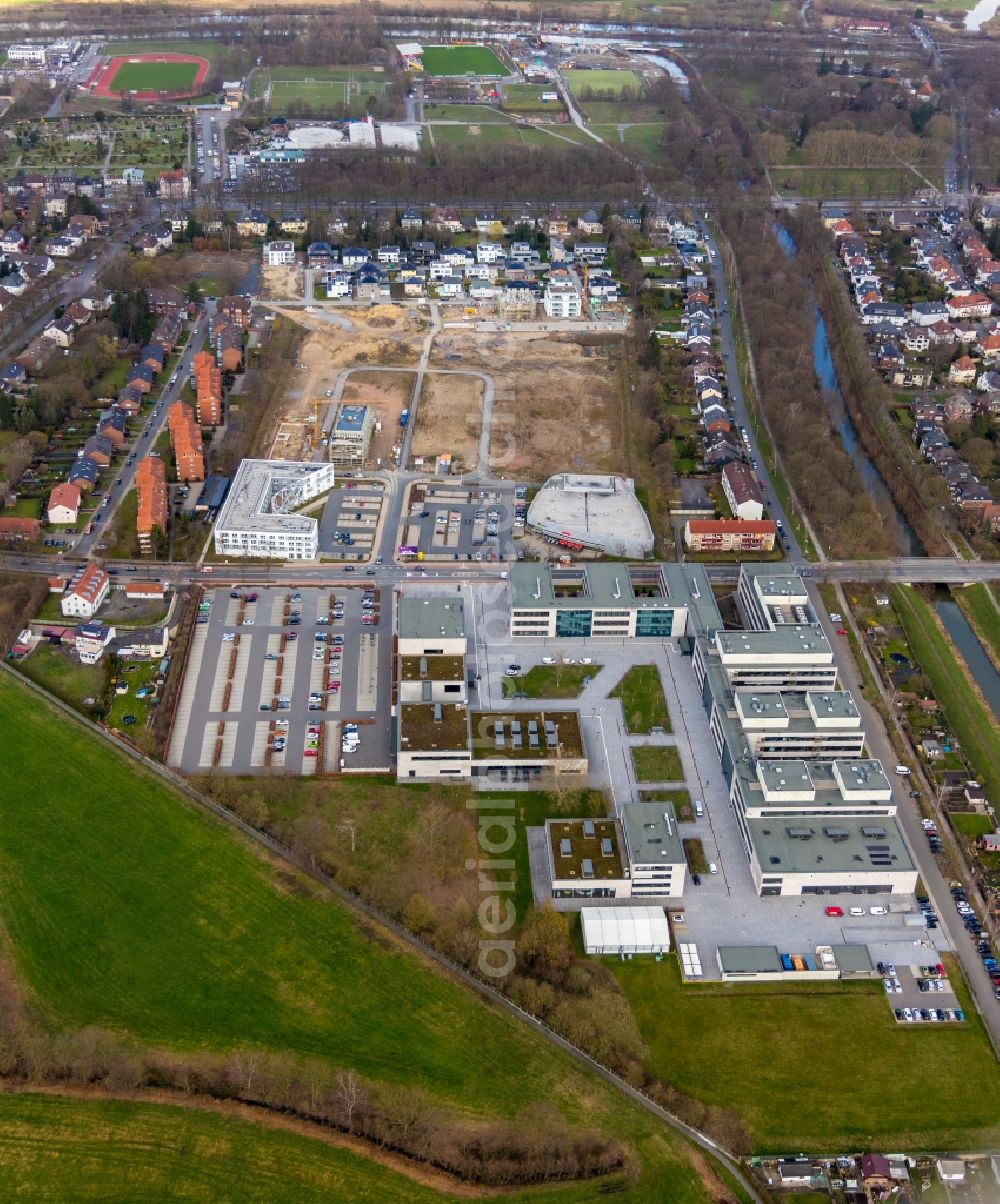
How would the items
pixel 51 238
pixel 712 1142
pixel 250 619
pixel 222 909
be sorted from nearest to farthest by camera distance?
pixel 712 1142
pixel 222 909
pixel 250 619
pixel 51 238

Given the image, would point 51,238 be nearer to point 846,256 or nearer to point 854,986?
point 846,256

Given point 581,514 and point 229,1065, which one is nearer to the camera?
point 229,1065

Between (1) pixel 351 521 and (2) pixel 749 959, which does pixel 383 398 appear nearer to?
(1) pixel 351 521

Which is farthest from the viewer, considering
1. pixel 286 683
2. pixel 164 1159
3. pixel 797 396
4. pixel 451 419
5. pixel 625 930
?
pixel 797 396

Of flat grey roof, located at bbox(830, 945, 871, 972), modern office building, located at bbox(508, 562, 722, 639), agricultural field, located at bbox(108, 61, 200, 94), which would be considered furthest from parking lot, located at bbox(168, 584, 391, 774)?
agricultural field, located at bbox(108, 61, 200, 94)

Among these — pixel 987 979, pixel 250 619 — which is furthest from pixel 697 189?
pixel 987 979

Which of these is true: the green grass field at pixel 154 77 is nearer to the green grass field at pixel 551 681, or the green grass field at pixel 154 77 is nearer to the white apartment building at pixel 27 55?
the white apartment building at pixel 27 55

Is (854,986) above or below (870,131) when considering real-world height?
below

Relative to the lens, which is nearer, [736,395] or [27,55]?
[736,395]

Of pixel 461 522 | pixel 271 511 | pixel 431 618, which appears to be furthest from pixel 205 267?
pixel 431 618
